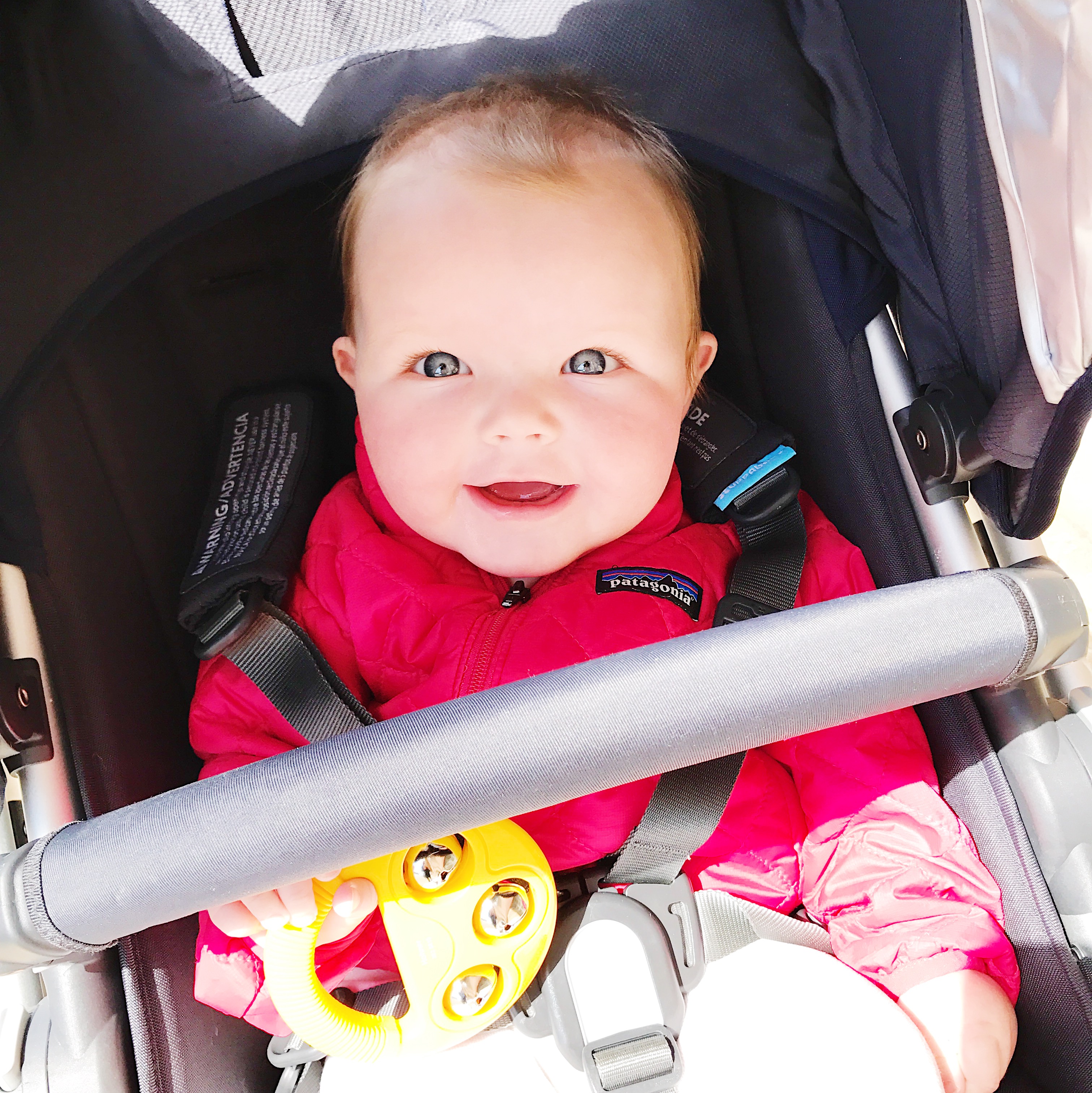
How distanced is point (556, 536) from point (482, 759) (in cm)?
43

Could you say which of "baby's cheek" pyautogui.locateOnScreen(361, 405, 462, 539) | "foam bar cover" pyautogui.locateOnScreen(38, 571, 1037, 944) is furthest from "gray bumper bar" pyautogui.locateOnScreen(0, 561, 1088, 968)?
"baby's cheek" pyautogui.locateOnScreen(361, 405, 462, 539)

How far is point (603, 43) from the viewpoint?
38.6 inches

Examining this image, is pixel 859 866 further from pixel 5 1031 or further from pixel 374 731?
pixel 5 1031

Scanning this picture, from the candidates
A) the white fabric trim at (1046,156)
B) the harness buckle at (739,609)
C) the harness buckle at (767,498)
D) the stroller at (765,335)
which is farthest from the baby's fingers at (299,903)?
the white fabric trim at (1046,156)

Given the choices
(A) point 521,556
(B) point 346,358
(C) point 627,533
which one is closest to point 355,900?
(A) point 521,556

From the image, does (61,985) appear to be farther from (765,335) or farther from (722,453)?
(765,335)

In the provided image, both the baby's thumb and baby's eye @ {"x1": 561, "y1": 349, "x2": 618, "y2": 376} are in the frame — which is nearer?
the baby's thumb

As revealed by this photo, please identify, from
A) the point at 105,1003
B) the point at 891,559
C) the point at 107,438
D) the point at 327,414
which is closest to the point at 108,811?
the point at 105,1003

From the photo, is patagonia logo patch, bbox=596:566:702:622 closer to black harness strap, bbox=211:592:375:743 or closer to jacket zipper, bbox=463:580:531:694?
jacket zipper, bbox=463:580:531:694

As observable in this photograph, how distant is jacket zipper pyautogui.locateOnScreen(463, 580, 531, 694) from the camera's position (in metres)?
1.01

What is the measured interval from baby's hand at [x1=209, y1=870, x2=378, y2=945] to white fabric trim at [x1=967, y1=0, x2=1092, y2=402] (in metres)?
0.68

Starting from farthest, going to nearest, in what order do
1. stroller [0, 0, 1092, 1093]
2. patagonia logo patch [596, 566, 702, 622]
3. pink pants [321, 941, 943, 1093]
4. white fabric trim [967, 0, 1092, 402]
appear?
patagonia logo patch [596, 566, 702, 622], pink pants [321, 941, 943, 1093], stroller [0, 0, 1092, 1093], white fabric trim [967, 0, 1092, 402]

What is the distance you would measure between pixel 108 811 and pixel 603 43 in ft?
2.82

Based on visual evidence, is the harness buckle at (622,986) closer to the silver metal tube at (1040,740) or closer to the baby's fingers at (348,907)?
the baby's fingers at (348,907)
